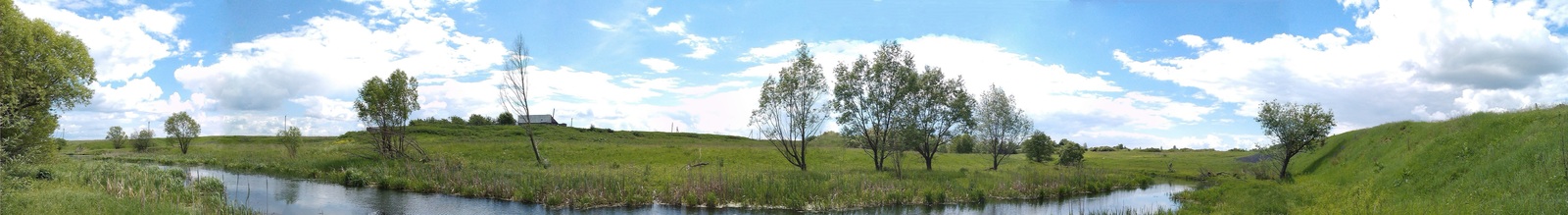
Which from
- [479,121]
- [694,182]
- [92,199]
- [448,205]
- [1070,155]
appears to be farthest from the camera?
[479,121]

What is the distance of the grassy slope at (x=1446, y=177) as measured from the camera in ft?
53.0

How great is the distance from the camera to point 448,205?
25078mm

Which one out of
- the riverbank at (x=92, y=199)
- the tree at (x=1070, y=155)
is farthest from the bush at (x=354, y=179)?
the tree at (x=1070, y=155)

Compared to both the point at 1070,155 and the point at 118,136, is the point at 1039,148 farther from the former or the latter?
the point at 118,136

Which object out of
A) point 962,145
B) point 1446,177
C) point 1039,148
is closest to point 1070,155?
point 1039,148

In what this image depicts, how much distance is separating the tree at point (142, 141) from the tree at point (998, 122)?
3771 inches

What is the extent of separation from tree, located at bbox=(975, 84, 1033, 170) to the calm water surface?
80.7 feet

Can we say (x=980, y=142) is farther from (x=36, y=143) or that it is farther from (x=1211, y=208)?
(x=36, y=143)

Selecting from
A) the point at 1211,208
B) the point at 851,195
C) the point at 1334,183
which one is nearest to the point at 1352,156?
the point at 1334,183

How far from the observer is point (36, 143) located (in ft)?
99.9

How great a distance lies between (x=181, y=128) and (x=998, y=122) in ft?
296

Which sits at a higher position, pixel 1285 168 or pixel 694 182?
pixel 694 182

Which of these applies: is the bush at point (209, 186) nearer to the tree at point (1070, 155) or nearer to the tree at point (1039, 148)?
the tree at point (1070, 155)

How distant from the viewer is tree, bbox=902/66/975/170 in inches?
1685
